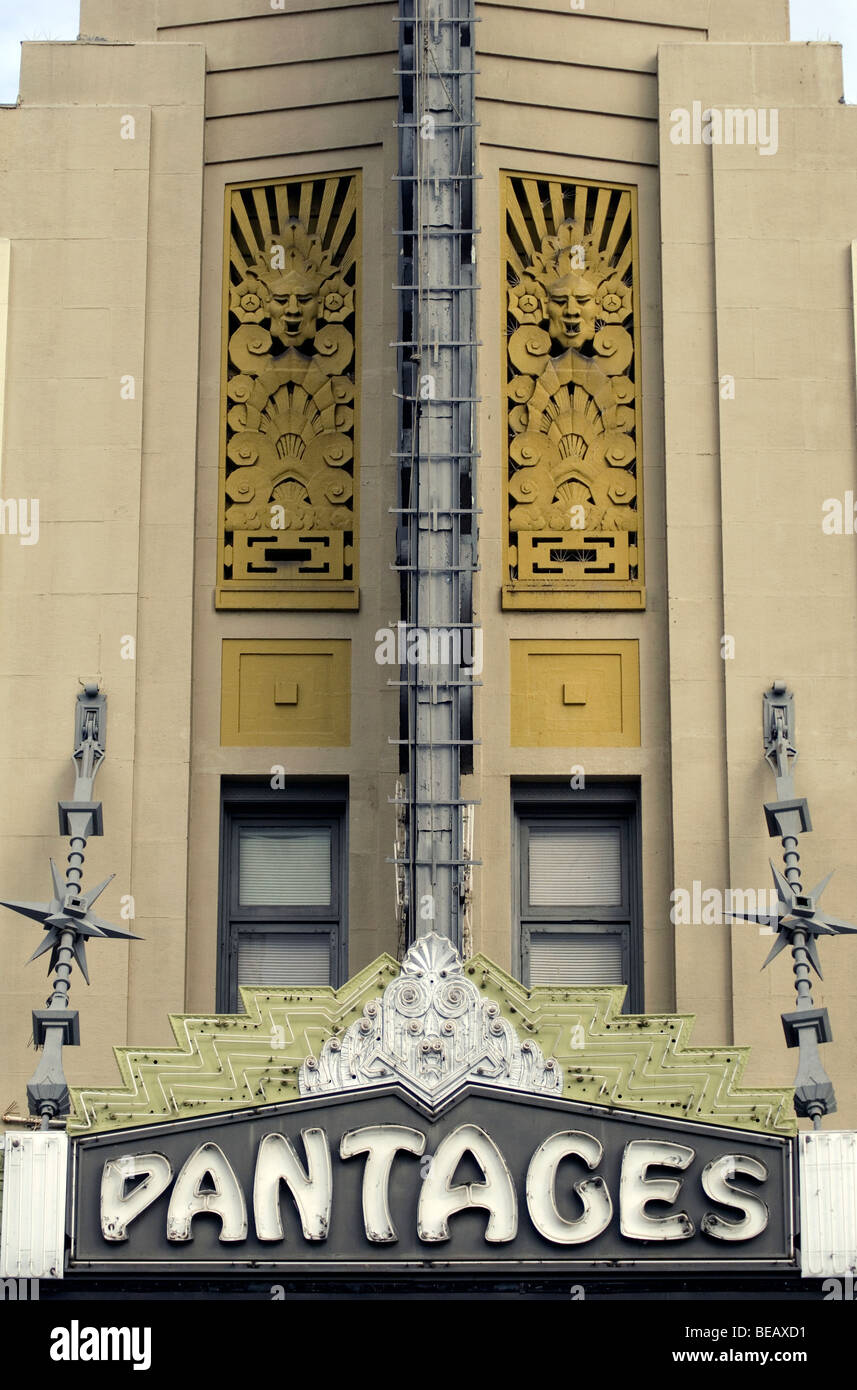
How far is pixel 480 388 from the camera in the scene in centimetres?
2341

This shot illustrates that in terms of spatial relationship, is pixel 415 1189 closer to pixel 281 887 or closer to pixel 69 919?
pixel 69 919

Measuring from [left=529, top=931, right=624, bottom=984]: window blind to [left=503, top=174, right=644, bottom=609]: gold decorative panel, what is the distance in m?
3.08

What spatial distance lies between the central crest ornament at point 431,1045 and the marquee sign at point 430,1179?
0.06 feet

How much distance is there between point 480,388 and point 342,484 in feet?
5.20

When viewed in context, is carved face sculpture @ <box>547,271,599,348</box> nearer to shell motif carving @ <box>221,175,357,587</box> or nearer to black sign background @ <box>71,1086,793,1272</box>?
shell motif carving @ <box>221,175,357,587</box>

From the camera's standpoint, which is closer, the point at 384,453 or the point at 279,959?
the point at 279,959

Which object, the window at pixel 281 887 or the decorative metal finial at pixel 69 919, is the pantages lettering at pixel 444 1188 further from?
the window at pixel 281 887

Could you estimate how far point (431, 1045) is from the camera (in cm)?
1892

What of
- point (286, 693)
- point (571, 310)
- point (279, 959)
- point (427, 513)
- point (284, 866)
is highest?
point (571, 310)

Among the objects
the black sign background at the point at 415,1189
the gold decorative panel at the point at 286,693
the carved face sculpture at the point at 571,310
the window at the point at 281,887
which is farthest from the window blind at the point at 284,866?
the carved face sculpture at the point at 571,310

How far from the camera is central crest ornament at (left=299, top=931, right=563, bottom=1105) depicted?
18.8m

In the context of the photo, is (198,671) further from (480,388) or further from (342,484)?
(480,388)

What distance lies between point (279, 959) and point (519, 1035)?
4.51 meters

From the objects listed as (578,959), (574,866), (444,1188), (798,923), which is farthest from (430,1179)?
(574,866)
